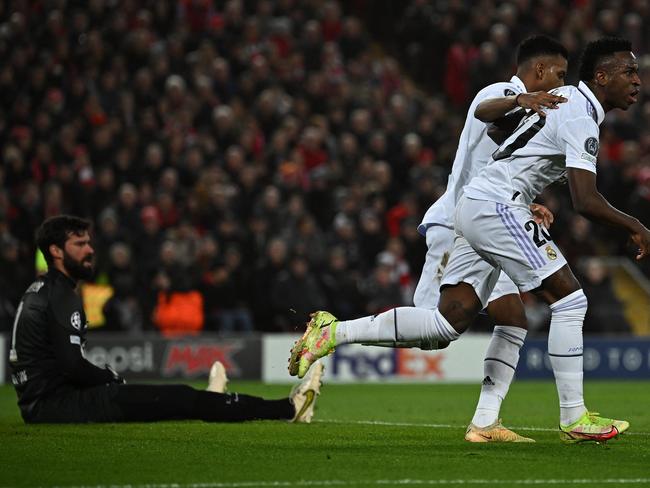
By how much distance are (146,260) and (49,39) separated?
3954mm

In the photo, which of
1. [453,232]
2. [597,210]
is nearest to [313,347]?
[453,232]

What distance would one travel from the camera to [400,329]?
24.6 feet

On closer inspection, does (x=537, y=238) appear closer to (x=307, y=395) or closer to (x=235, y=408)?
(x=307, y=395)

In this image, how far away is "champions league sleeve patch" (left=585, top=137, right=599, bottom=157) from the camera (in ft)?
23.7

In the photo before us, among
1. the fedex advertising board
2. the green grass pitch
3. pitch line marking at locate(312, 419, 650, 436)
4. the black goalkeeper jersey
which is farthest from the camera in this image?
the fedex advertising board

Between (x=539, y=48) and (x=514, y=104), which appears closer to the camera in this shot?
(x=514, y=104)

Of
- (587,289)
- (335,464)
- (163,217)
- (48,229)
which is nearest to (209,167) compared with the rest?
(163,217)

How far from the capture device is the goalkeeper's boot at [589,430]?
7324mm

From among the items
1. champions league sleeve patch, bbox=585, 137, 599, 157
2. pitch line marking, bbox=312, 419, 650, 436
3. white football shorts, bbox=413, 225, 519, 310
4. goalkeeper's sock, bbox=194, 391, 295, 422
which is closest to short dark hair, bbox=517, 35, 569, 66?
champions league sleeve patch, bbox=585, 137, 599, 157

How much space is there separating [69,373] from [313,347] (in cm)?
207

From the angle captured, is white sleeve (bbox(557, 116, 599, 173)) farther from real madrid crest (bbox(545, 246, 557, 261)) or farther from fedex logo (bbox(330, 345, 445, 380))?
→ fedex logo (bbox(330, 345, 445, 380))

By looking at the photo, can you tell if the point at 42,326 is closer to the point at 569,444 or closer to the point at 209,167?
the point at 569,444

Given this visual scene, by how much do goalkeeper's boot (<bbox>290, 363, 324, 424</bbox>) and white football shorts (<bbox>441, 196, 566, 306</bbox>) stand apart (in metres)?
1.83

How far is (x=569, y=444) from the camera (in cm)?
751
